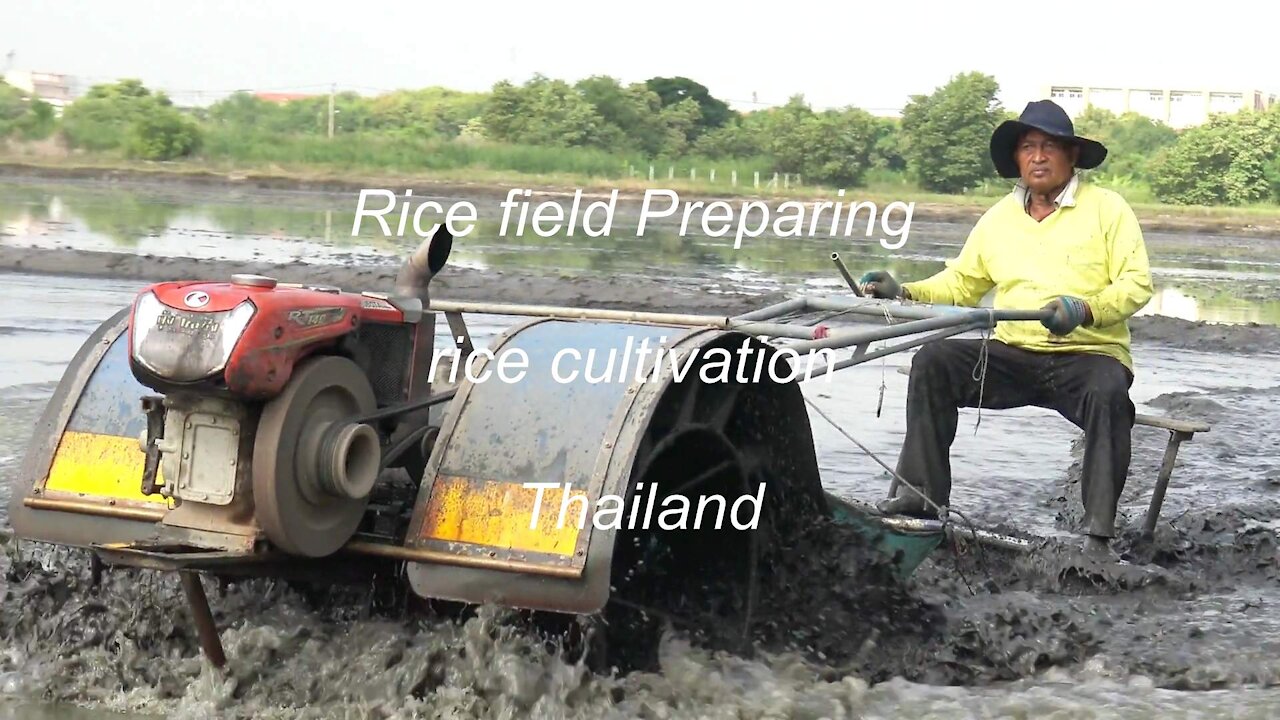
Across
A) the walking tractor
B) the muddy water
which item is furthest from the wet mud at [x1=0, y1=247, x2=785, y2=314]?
the walking tractor

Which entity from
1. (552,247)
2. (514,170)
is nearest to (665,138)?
(514,170)

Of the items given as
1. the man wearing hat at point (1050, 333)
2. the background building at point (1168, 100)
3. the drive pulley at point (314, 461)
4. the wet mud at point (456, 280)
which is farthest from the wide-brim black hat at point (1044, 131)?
the background building at point (1168, 100)

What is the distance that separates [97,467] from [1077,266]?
354 cm

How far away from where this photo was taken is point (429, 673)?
4.15 metres

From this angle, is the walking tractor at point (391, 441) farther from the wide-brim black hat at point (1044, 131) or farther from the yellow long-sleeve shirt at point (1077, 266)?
the wide-brim black hat at point (1044, 131)

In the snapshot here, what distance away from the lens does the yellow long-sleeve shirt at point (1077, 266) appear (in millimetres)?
5684

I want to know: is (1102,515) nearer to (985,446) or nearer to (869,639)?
(869,639)

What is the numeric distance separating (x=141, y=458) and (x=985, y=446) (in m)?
5.87

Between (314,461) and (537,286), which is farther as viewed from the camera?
(537,286)

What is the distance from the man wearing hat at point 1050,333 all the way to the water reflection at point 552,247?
11285 millimetres

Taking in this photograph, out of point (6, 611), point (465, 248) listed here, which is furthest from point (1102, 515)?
point (465, 248)

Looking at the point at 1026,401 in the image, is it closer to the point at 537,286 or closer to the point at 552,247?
the point at 537,286

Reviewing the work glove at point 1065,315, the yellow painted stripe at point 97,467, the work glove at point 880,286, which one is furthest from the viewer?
the work glove at point 880,286

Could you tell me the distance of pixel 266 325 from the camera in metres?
3.66
